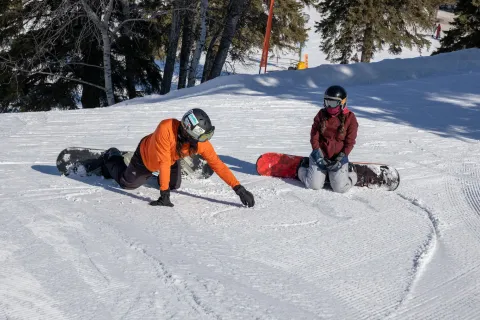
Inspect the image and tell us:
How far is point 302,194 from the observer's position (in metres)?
6.36

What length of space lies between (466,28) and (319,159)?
19907mm

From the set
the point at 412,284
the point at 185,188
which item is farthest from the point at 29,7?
the point at 412,284

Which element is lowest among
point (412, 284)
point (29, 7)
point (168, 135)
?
point (412, 284)

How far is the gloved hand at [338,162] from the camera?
6430 millimetres

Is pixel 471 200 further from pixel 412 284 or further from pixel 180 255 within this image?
pixel 180 255

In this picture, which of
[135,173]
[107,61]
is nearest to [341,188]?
[135,173]

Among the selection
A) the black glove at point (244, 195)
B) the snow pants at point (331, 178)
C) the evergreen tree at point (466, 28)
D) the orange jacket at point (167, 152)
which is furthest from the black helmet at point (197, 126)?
the evergreen tree at point (466, 28)

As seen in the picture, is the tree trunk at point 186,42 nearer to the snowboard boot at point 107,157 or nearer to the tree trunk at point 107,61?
the tree trunk at point 107,61

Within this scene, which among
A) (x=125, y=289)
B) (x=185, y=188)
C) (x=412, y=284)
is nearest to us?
(x=125, y=289)

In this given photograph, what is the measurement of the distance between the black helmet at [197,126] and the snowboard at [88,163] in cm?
133

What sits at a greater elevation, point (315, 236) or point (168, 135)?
point (168, 135)

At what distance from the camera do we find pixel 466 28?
2373 centimetres

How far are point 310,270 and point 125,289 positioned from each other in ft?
4.60

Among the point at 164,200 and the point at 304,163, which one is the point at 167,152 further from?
the point at 304,163
